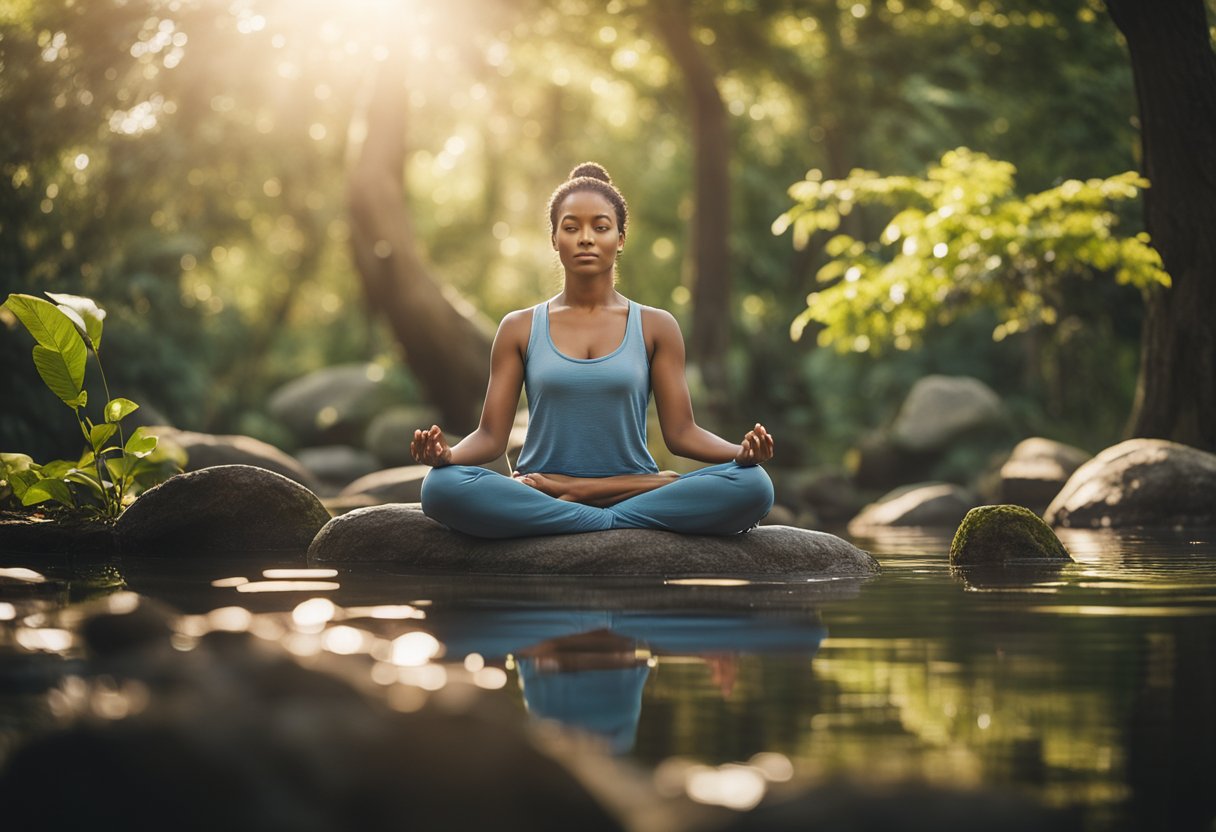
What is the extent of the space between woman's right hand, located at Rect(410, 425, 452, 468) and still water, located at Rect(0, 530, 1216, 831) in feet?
1.99

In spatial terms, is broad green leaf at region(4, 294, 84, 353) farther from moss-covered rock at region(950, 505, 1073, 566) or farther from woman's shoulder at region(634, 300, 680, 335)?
moss-covered rock at region(950, 505, 1073, 566)

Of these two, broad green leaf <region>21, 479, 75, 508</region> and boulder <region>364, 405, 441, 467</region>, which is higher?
boulder <region>364, 405, 441, 467</region>

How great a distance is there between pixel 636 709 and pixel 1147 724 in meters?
1.12

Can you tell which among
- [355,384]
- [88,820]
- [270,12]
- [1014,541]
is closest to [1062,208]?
[1014,541]

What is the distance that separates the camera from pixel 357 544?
8.12m

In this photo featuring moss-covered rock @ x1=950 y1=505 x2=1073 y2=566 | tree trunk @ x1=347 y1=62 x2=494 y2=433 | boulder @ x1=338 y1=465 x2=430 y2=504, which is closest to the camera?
moss-covered rock @ x1=950 y1=505 x2=1073 y2=566

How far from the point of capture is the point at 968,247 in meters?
13.5

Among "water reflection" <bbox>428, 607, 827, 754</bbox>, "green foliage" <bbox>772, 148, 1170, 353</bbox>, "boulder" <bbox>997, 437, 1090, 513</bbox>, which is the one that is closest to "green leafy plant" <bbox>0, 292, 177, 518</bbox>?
"water reflection" <bbox>428, 607, 827, 754</bbox>

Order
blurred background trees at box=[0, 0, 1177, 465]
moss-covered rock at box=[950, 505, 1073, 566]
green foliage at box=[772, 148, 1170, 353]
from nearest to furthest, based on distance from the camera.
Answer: moss-covered rock at box=[950, 505, 1073, 566]
green foliage at box=[772, 148, 1170, 353]
blurred background trees at box=[0, 0, 1177, 465]

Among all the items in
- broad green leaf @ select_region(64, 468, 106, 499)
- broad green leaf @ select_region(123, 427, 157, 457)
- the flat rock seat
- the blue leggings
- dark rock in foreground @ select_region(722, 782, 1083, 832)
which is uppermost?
broad green leaf @ select_region(123, 427, 157, 457)

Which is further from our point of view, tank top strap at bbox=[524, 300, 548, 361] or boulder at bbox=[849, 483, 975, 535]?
boulder at bbox=[849, 483, 975, 535]

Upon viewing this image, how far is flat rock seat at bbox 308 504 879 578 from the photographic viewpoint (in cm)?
743

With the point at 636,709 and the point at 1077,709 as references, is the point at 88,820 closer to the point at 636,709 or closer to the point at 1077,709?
the point at 636,709

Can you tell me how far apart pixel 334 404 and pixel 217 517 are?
21184 mm
